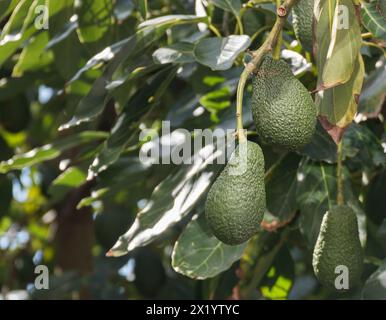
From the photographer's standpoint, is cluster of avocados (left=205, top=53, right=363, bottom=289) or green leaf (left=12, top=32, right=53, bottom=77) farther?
green leaf (left=12, top=32, right=53, bottom=77)

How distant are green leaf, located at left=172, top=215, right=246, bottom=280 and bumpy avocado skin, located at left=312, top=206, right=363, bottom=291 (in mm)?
214

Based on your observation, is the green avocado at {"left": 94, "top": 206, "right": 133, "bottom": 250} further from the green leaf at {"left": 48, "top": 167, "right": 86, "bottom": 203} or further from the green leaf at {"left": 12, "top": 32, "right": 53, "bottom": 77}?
the green leaf at {"left": 12, "top": 32, "right": 53, "bottom": 77}

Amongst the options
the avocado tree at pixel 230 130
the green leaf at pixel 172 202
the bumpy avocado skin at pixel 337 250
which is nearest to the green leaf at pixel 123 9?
the avocado tree at pixel 230 130

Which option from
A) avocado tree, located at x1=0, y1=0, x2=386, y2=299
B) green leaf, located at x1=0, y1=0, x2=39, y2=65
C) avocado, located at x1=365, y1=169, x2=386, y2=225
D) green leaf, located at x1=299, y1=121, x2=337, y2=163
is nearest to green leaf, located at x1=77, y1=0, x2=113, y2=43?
avocado tree, located at x1=0, y1=0, x2=386, y2=299

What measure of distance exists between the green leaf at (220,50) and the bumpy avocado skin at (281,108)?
0.73ft

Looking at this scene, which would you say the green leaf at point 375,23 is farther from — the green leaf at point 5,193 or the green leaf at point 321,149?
the green leaf at point 5,193

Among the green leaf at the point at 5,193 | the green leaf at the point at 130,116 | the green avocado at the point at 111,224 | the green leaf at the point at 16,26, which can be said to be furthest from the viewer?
the green leaf at the point at 5,193

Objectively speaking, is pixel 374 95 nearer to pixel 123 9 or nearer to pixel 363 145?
pixel 363 145

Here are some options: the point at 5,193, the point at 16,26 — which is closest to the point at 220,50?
the point at 16,26

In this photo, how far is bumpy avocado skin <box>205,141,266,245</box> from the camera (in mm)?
1086

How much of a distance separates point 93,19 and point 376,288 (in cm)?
75

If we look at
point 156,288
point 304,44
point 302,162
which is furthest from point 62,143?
point 304,44

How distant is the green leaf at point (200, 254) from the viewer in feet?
4.81

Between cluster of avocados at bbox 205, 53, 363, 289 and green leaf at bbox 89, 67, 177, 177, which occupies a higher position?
cluster of avocados at bbox 205, 53, 363, 289
